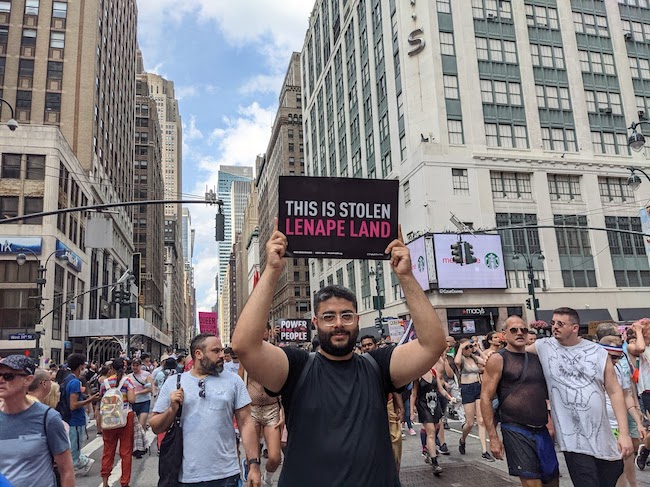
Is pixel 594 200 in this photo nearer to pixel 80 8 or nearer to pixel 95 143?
pixel 95 143

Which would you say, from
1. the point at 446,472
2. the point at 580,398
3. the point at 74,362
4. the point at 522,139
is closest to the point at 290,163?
the point at 522,139

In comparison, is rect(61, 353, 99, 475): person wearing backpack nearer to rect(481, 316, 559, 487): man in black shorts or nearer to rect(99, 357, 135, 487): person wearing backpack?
rect(99, 357, 135, 487): person wearing backpack

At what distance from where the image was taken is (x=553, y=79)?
1703 inches

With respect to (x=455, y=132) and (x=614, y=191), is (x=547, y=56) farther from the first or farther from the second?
(x=614, y=191)

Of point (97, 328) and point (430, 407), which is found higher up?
point (97, 328)

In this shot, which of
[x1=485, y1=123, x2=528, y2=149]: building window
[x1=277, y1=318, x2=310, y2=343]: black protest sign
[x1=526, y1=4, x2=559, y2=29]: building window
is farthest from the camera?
[x1=526, y1=4, x2=559, y2=29]: building window

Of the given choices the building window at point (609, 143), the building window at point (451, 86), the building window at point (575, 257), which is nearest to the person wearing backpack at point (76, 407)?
the building window at point (451, 86)

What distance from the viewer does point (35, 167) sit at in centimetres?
3912

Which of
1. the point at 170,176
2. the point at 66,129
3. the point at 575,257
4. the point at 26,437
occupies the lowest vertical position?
the point at 26,437

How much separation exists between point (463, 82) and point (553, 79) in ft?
27.6

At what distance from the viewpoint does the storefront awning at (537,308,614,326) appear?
37.8 meters

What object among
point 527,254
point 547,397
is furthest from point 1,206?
point 547,397

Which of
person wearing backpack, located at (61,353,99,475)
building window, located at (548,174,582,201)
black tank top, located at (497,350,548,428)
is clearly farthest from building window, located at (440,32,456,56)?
black tank top, located at (497,350,548,428)

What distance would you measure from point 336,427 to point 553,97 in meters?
46.2
